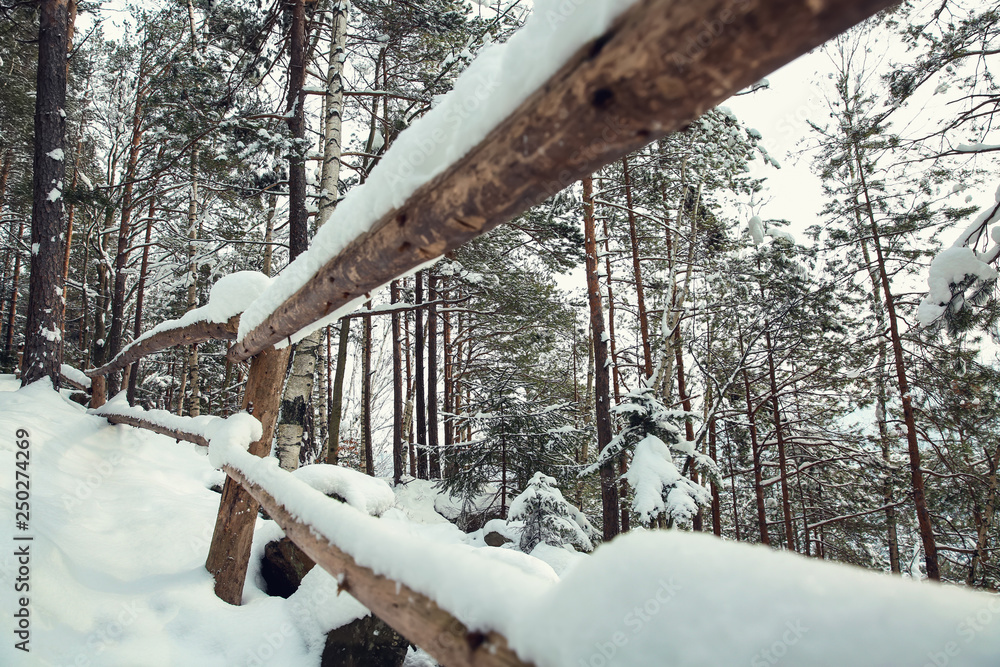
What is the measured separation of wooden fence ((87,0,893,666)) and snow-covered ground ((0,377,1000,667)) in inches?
5.4

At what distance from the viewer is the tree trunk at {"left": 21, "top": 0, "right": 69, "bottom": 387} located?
5523 millimetres

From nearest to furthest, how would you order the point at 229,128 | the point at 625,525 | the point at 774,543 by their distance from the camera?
1. the point at 229,128
2. the point at 625,525
3. the point at 774,543

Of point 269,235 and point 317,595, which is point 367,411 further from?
point 317,595

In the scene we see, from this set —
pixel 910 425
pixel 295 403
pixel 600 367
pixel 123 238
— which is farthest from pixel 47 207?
pixel 910 425

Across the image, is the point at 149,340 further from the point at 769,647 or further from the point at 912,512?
the point at 912,512

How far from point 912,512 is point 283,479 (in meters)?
13.0

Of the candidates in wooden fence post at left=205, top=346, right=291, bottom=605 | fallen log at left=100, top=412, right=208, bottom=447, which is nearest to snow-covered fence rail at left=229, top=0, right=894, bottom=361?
wooden fence post at left=205, top=346, right=291, bottom=605

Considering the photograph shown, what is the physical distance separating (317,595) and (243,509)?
0.72 meters

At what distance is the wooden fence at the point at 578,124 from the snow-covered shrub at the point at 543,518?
5.33 meters

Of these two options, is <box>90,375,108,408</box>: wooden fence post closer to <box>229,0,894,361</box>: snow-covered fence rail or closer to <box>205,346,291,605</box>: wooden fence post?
<box>205,346,291,605</box>: wooden fence post

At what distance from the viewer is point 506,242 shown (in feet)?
31.0

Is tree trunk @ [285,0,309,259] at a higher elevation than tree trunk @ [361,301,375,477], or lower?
higher

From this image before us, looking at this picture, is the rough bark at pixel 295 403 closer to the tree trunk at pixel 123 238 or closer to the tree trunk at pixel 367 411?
the tree trunk at pixel 123 238

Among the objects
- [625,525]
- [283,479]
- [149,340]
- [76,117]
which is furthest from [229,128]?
[625,525]
